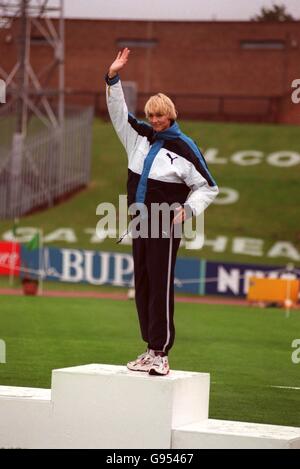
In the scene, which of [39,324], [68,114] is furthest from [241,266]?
[68,114]

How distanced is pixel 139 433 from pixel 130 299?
17.9 m

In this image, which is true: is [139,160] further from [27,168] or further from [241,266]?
[27,168]

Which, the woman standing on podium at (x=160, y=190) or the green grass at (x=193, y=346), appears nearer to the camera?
the woman standing on podium at (x=160, y=190)

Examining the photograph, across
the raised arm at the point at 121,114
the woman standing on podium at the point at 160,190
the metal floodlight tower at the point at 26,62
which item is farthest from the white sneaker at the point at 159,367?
the metal floodlight tower at the point at 26,62

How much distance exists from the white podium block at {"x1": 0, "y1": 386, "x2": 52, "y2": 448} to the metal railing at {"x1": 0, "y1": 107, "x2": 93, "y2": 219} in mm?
26456

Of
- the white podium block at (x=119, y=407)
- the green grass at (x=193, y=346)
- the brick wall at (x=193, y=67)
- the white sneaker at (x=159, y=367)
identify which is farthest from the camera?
the brick wall at (x=193, y=67)

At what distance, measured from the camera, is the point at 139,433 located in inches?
315

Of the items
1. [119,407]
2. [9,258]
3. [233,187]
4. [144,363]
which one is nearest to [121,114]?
[144,363]

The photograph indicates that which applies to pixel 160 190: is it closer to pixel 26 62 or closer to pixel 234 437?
pixel 234 437

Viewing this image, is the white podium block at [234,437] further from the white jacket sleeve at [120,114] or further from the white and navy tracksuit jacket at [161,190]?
the white jacket sleeve at [120,114]

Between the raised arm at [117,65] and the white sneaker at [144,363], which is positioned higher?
the raised arm at [117,65]

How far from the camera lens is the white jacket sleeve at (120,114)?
8680 millimetres

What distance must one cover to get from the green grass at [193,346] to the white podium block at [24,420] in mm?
2152

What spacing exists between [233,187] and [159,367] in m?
30.2
